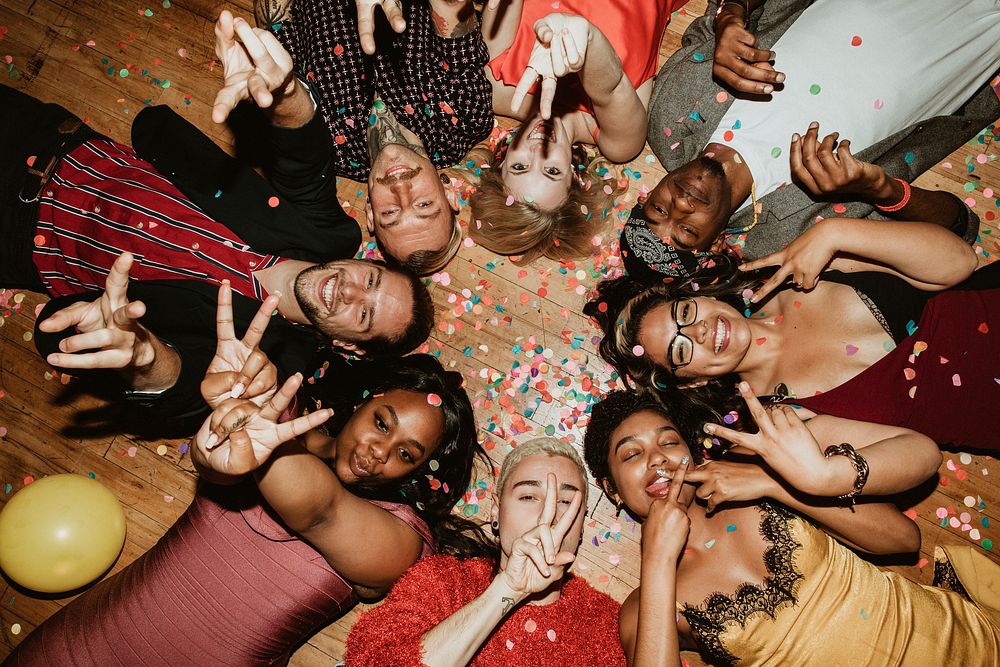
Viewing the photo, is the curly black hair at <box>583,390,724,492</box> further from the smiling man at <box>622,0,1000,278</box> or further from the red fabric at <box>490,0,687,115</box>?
the red fabric at <box>490,0,687,115</box>

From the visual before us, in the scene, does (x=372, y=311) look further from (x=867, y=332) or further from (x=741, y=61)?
(x=867, y=332)

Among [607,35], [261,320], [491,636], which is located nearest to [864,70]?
[607,35]

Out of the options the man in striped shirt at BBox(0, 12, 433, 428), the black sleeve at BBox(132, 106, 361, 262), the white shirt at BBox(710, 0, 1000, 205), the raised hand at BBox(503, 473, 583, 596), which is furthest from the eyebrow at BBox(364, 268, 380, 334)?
the white shirt at BBox(710, 0, 1000, 205)

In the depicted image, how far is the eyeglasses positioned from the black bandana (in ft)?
0.80

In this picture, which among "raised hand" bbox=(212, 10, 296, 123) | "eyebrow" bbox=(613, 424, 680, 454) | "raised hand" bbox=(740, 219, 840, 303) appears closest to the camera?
"raised hand" bbox=(212, 10, 296, 123)

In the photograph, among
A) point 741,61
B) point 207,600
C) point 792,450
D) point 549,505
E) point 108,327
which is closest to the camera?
point 108,327

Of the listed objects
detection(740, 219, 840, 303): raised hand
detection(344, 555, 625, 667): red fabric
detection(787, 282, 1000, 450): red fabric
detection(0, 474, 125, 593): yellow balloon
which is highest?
detection(740, 219, 840, 303): raised hand

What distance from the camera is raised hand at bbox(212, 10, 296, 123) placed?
2.27 metres

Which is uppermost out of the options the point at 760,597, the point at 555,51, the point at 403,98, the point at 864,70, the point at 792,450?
the point at 864,70

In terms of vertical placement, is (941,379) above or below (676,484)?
above

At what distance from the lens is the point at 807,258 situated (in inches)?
105

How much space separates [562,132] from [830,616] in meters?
2.43

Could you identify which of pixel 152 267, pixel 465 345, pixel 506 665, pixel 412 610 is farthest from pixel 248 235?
pixel 506 665

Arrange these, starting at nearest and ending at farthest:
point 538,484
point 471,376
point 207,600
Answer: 1. point 207,600
2. point 538,484
3. point 471,376
